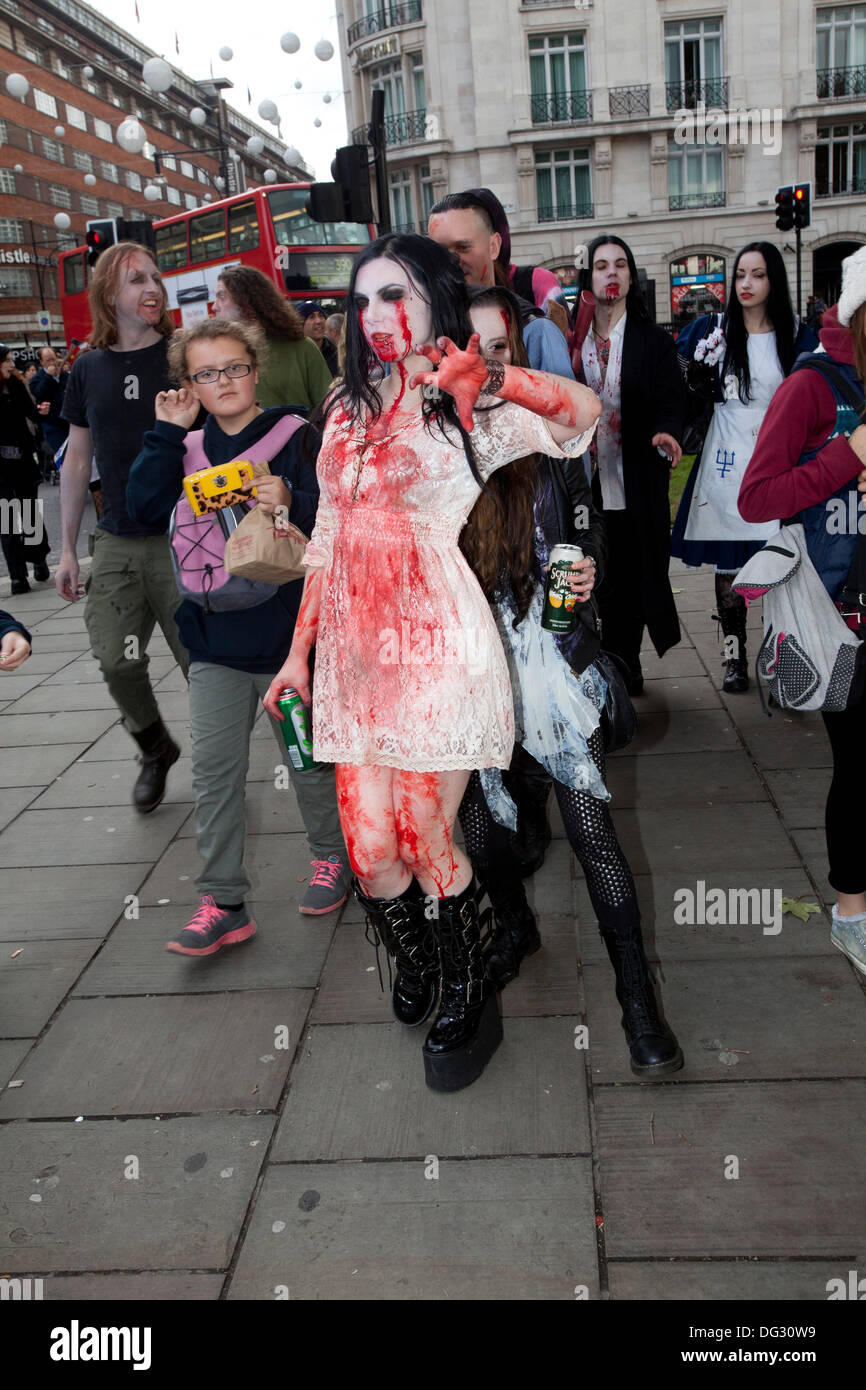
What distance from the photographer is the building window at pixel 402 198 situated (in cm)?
3775

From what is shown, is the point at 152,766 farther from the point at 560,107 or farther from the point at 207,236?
the point at 560,107

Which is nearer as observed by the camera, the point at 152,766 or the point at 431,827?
the point at 431,827

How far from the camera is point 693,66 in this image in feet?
113

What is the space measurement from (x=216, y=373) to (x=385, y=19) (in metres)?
41.8

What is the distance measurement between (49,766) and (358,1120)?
10.5 ft

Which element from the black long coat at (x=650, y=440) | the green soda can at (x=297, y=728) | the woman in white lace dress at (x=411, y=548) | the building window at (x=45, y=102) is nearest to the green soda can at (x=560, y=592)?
the woman in white lace dress at (x=411, y=548)

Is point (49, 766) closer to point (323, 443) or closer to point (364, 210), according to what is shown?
point (323, 443)

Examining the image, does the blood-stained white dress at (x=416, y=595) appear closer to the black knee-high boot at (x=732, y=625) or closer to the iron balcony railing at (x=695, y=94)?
the black knee-high boot at (x=732, y=625)

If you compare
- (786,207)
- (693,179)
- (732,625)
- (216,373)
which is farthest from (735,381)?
(693,179)

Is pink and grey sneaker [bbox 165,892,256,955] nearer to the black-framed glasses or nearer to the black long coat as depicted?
the black-framed glasses

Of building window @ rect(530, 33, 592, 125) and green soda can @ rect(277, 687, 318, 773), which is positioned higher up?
building window @ rect(530, 33, 592, 125)

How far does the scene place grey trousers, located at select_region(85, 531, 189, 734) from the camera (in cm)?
425

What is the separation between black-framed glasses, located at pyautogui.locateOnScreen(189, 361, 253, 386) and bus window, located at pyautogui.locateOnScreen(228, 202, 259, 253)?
16613 millimetres

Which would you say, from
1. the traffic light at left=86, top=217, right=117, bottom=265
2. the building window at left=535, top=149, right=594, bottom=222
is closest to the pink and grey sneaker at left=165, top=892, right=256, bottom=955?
the traffic light at left=86, top=217, right=117, bottom=265
